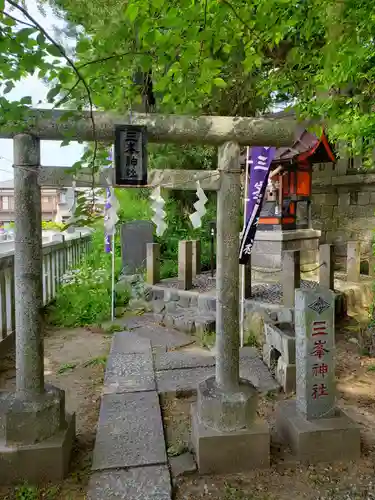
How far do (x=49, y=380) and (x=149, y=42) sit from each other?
3973 millimetres

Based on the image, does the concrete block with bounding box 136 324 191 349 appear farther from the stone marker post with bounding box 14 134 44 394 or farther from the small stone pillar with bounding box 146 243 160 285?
the stone marker post with bounding box 14 134 44 394

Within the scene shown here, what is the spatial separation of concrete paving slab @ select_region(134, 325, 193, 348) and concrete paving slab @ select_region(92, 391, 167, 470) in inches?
67.9

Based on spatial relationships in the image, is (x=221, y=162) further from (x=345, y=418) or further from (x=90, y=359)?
(x=90, y=359)

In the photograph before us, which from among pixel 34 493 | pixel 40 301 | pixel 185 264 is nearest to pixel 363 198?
pixel 185 264

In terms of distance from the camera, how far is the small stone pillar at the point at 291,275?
18.9 ft

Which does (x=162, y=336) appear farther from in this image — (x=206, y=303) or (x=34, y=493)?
(x=34, y=493)

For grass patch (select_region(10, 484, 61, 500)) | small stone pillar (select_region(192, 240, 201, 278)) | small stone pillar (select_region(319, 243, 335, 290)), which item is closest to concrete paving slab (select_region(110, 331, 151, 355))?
grass patch (select_region(10, 484, 61, 500))

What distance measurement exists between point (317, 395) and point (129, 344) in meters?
3.15

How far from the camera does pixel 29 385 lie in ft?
9.24

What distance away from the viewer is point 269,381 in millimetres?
4441

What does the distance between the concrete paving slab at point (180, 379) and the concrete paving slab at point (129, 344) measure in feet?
2.69

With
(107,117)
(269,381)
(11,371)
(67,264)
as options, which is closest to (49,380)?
(11,371)

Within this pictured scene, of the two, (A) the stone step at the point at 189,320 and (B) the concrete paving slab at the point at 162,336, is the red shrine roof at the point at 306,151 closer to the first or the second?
(A) the stone step at the point at 189,320

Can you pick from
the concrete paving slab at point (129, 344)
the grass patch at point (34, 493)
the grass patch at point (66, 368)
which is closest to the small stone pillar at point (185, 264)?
the concrete paving slab at point (129, 344)
